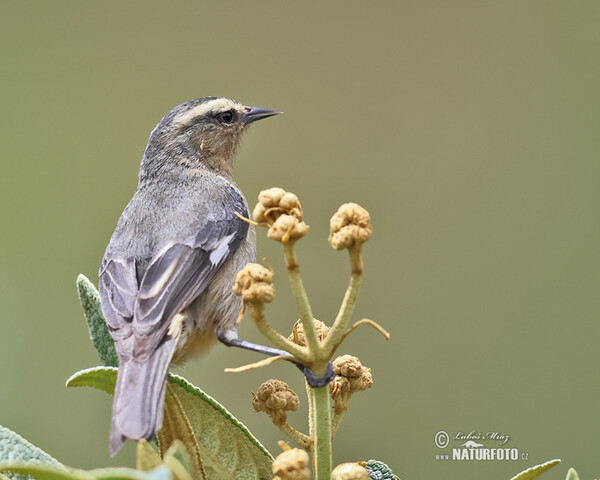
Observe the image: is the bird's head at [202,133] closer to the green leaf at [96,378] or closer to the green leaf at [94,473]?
the green leaf at [96,378]

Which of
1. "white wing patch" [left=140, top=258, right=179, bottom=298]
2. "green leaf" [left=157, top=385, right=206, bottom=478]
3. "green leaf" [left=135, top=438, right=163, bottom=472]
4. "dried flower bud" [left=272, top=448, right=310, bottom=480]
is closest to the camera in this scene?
"green leaf" [left=135, top=438, right=163, bottom=472]

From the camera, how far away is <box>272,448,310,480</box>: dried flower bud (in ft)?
3.73

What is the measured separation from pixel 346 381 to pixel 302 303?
0.33 metres

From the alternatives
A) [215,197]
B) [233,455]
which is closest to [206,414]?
[233,455]

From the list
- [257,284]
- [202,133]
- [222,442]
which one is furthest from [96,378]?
[202,133]

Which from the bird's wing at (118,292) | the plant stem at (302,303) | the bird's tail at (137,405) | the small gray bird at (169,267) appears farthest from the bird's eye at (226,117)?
the plant stem at (302,303)

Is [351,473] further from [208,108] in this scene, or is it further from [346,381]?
[208,108]

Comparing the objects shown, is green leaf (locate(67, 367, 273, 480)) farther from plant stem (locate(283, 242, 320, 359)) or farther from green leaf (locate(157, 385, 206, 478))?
plant stem (locate(283, 242, 320, 359))

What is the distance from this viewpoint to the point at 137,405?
1.32m

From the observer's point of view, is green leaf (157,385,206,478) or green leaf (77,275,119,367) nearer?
green leaf (157,385,206,478)

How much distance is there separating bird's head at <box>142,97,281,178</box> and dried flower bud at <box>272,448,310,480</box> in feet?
6.22

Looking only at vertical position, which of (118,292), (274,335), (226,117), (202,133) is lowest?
(274,335)

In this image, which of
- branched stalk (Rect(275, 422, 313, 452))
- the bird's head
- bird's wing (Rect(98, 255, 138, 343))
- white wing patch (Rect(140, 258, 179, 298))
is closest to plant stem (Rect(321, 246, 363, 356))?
branched stalk (Rect(275, 422, 313, 452))

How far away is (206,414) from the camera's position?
4.50 ft
